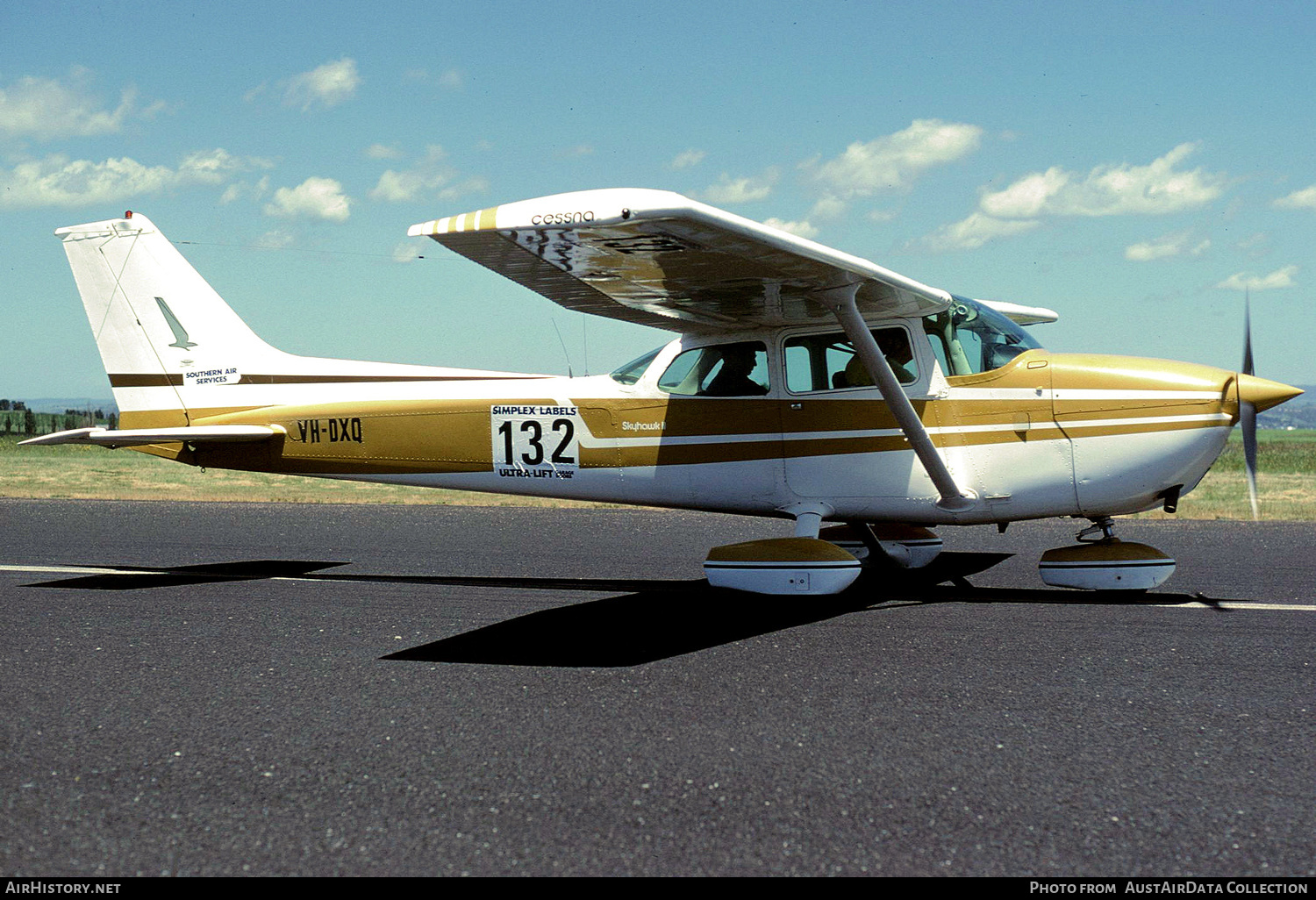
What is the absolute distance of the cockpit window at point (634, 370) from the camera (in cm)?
866

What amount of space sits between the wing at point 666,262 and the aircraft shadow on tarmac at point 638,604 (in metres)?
2.32

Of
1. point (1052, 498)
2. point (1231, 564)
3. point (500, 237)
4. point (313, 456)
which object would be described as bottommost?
point (1231, 564)

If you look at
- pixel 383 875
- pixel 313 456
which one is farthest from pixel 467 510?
pixel 383 875

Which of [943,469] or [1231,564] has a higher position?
[943,469]

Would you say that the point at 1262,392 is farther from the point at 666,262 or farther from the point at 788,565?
the point at 666,262

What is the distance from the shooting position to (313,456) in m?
9.44

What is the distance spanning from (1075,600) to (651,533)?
5970 mm

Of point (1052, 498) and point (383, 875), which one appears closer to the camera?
point (383, 875)

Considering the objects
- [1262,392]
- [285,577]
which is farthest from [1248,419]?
[285,577]

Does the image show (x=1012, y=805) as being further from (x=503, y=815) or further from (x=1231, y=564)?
(x=1231, y=564)

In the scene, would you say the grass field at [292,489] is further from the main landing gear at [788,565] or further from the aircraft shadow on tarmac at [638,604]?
the main landing gear at [788,565]

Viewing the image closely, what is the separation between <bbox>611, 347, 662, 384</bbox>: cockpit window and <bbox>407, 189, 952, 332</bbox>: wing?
1.31 ft

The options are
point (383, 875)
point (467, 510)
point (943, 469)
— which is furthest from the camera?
point (467, 510)

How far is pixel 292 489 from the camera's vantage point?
21984 millimetres
